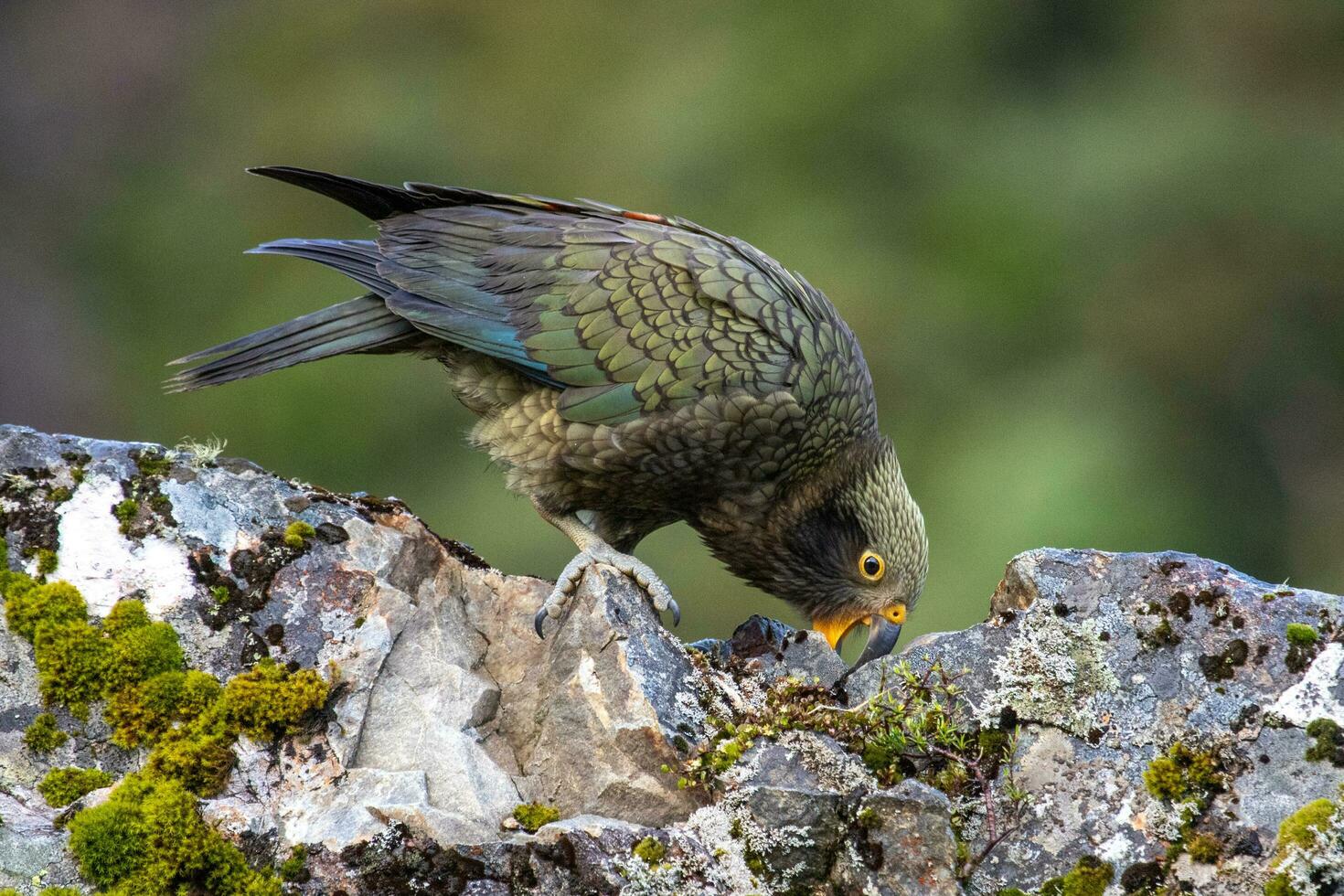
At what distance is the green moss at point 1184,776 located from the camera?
3.50 m

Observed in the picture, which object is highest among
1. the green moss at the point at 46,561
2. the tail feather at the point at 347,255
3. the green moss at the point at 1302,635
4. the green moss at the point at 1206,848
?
the tail feather at the point at 347,255

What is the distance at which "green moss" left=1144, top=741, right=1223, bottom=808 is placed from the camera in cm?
350

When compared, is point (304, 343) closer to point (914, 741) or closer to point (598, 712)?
point (598, 712)

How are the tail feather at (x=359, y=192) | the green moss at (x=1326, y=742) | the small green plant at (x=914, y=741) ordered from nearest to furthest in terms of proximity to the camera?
the green moss at (x=1326, y=742) < the small green plant at (x=914, y=741) < the tail feather at (x=359, y=192)

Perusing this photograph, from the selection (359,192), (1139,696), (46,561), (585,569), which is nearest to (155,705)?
(46,561)

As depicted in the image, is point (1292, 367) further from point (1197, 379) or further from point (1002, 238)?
point (1002, 238)

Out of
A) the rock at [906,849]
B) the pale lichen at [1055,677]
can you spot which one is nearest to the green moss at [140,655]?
the rock at [906,849]

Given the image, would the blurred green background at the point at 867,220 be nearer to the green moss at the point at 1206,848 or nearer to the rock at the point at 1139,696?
the rock at the point at 1139,696

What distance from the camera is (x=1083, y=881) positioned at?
11.2 ft

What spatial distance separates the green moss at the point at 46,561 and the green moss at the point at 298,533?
2.09ft

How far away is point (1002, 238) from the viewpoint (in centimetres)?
1263

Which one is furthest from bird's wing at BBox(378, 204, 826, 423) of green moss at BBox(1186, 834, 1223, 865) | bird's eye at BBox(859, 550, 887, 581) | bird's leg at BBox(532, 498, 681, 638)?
green moss at BBox(1186, 834, 1223, 865)

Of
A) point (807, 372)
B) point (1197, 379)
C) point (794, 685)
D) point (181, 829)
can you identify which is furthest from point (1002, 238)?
point (181, 829)

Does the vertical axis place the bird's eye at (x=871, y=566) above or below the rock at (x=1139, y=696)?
above
